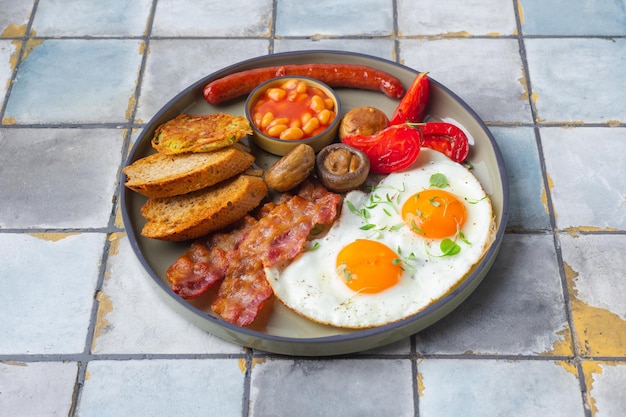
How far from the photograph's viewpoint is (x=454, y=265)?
10.4 feet

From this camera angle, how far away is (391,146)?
11.5ft

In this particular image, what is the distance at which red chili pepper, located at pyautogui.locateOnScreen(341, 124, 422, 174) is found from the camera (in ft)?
11.5

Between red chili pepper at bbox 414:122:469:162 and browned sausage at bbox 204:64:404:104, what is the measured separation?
0.36 meters

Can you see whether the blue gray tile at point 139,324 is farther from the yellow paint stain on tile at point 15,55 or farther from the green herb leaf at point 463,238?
the yellow paint stain on tile at point 15,55

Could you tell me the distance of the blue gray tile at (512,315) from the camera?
3.16 meters

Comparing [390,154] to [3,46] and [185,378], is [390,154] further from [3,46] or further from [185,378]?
[3,46]

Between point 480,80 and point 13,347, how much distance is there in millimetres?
2861

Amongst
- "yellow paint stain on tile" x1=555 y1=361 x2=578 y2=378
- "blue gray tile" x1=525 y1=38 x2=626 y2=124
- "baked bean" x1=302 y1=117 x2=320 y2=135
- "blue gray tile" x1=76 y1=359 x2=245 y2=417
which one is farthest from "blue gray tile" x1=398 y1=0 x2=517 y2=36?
"blue gray tile" x1=76 y1=359 x2=245 y2=417

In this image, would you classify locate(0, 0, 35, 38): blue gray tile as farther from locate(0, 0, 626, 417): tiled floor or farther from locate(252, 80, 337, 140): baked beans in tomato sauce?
locate(252, 80, 337, 140): baked beans in tomato sauce

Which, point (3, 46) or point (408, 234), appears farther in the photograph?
point (3, 46)

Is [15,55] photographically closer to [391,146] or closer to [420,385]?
[391,146]

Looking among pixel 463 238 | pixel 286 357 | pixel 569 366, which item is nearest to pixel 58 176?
pixel 286 357

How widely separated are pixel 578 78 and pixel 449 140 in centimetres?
114

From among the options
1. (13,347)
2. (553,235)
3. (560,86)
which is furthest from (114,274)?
(560,86)
